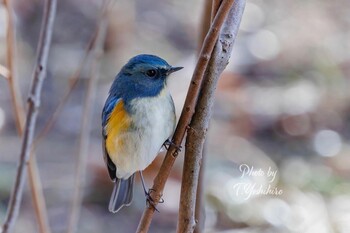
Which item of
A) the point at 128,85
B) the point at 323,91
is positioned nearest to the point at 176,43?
the point at 323,91

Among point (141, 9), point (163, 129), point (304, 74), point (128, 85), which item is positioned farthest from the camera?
point (141, 9)

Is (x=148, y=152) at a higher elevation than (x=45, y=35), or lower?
lower

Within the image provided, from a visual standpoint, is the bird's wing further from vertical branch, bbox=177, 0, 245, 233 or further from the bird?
vertical branch, bbox=177, 0, 245, 233

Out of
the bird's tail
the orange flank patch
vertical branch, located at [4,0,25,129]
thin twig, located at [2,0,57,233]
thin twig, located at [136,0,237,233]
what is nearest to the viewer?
thin twig, located at [136,0,237,233]

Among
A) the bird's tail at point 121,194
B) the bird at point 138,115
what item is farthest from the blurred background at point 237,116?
the bird at point 138,115

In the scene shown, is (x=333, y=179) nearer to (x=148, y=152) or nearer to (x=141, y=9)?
(x=148, y=152)

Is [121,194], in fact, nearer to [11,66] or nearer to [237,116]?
[11,66]

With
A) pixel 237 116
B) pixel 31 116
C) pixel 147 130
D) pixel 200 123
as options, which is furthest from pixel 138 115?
pixel 237 116

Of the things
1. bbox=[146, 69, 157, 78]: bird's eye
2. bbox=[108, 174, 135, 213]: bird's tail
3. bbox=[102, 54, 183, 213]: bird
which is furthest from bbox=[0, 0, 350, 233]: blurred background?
bbox=[146, 69, 157, 78]: bird's eye
